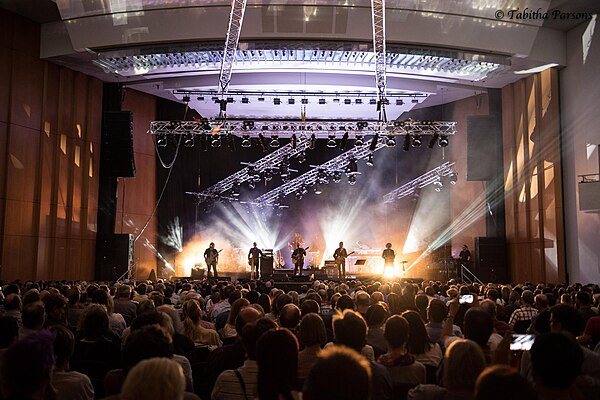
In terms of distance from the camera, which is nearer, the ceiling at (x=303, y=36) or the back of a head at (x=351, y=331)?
the back of a head at (x=351, y=331)

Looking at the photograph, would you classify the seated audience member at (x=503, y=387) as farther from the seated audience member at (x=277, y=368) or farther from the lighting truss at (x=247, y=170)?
the lighting truss at (x=247, y=170)

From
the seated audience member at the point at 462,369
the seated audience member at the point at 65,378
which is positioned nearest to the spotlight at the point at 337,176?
the seated audience member at the point at 65,378

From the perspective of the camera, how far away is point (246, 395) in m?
3.37

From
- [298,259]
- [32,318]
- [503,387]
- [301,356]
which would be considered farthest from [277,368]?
[298,259]

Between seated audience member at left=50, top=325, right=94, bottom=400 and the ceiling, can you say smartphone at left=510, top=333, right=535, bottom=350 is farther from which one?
the ceiling

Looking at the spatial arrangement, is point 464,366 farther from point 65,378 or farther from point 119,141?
point 119,141

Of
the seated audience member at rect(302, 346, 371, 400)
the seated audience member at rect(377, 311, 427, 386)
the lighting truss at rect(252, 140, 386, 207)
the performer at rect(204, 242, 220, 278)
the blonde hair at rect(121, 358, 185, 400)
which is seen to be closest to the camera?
the seated audience member at rect(302, 346, 371, 400)

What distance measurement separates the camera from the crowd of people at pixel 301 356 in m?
2.17

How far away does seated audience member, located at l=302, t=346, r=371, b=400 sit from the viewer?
202 centimetres

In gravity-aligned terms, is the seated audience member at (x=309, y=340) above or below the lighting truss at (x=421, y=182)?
below

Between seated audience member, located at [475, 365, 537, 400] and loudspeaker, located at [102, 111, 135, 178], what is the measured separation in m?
17.4

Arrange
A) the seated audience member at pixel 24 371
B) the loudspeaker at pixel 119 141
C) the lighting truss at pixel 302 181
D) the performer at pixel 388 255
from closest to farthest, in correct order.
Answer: the seated audience member at pixel 24 371 < the loudspeaker at pixel 119 141 < the performer at pixel 388 255 < the lighting truss at pixel 302 181

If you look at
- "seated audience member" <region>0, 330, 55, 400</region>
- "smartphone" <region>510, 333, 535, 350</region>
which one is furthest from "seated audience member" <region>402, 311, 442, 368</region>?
"seated audience member" <region>0, 330, 55, 400</region>

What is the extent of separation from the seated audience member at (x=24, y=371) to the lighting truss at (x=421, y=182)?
20.4 m
